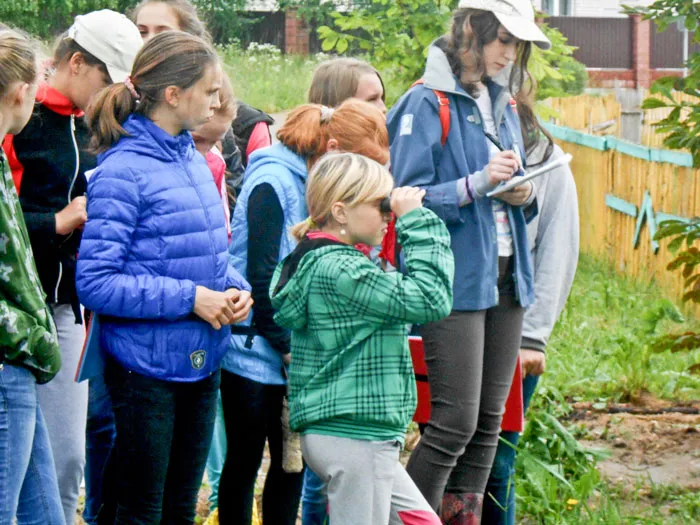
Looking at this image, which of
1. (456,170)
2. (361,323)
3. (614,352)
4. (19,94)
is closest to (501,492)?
(456,170)

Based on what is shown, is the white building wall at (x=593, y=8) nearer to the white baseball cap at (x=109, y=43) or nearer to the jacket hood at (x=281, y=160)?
the jacket hood at (x=281, y=160)

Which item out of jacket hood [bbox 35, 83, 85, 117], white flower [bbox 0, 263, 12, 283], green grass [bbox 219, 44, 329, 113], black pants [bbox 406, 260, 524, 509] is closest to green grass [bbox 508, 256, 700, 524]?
black pants [bbox 406, 260, 524, 509]

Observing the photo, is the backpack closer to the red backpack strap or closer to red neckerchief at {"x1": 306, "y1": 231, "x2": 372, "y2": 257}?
the red backpack strap

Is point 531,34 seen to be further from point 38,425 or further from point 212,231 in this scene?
point 38,425

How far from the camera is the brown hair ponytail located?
349 cm

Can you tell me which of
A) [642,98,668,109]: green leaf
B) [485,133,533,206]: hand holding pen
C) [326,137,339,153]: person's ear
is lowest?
[485,133,533,206]: hand holding pen

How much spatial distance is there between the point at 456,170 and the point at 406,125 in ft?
0.73

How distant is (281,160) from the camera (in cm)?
391

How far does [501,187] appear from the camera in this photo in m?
3.80

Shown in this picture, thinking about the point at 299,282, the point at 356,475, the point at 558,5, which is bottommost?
the point at 356,475

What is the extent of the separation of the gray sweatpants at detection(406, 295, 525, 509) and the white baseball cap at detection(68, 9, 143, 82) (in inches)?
50.7

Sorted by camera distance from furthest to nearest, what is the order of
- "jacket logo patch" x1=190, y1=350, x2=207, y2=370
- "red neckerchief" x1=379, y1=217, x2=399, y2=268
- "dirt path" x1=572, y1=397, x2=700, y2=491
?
"dirt path" x1=572, y1=397, x2=700, y2=491
"red neckerchief" x1=379, y1=217, x2=399, y2=268
"jacket logo patch" x1=190, y1=350, x2=207, y2=370

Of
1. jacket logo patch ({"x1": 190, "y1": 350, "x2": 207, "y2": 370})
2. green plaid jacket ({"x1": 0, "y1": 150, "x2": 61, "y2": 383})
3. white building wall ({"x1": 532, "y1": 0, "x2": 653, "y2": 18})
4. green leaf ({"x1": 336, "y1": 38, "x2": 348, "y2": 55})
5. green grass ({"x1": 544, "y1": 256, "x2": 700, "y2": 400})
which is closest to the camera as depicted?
green plaid jacket ({"x1": 0, "y1": 150, "x2": 61, "y2": 383})

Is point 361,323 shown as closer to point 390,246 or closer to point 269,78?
point 390,246
